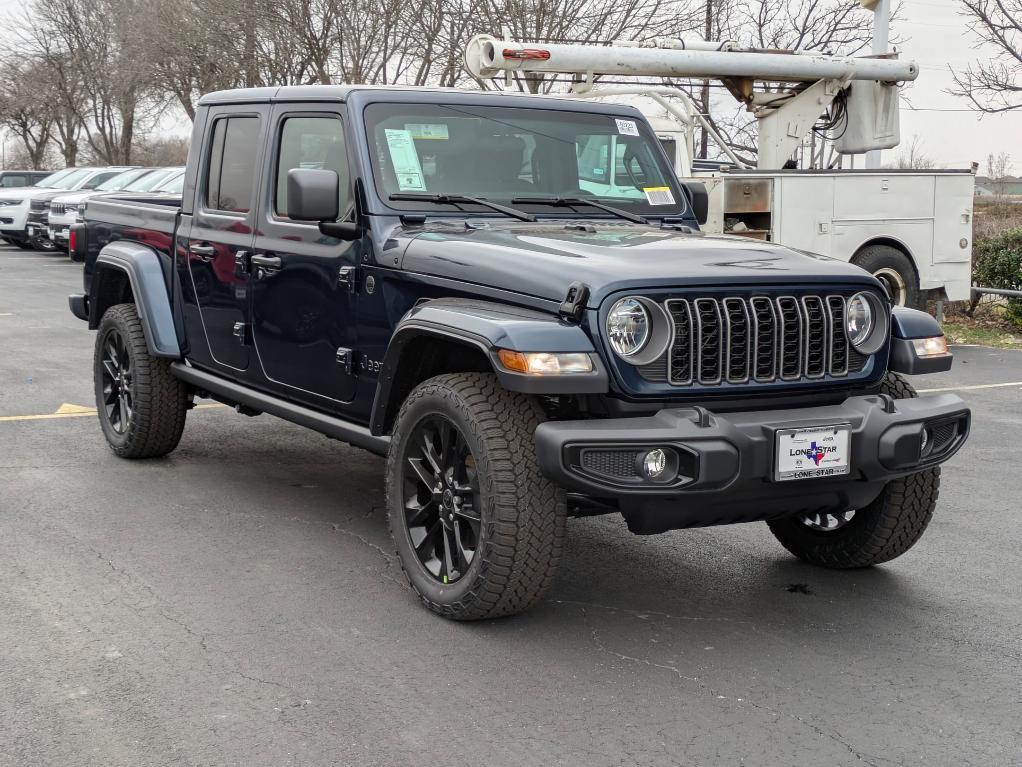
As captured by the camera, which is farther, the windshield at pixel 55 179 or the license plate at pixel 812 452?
the windshield at pixel 55 179

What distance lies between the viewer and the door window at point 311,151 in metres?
5.63

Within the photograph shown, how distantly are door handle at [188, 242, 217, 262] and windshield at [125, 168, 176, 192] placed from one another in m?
15.6

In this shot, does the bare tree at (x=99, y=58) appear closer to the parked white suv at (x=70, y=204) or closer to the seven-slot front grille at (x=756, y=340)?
the parked white suv at (x=70, y=204)

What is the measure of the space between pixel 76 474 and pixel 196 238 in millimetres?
1476

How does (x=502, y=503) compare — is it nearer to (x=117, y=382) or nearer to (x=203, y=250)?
(x=203, y=250)

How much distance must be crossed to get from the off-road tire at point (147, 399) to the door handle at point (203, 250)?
68cm

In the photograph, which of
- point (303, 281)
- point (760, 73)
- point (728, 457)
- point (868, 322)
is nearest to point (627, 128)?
point (303, 281)

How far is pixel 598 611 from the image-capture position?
493 centimetres

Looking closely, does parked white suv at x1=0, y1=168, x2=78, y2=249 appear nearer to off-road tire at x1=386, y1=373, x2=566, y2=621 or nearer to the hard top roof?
the hard top roof

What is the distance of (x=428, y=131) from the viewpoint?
5.66 metres

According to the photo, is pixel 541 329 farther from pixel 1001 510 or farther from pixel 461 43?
pixel 461 43

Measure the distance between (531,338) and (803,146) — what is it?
12.1 m

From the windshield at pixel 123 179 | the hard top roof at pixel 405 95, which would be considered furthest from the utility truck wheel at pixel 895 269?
the windshield at pixel 123 179

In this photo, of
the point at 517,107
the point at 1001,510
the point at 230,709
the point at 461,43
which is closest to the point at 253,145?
the point at 517,107
